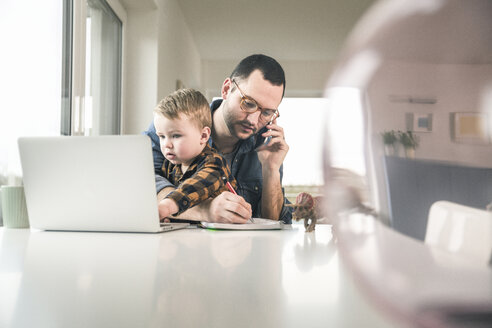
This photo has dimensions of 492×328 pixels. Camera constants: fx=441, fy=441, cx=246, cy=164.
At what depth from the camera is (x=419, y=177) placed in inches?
4.9

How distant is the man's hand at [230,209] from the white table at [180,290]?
0.54 m

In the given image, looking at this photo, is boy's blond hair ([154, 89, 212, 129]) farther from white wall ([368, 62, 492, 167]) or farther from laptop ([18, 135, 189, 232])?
white wall ([368, 62, 492, 167])

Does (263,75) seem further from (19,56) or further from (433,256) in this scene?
(433,256)

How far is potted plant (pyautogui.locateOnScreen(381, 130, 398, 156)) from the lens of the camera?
0.13 meters

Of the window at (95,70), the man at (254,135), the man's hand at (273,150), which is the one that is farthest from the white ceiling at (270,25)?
the man's hand at (273,150)

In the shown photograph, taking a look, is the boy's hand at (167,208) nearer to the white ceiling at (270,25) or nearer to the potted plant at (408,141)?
the potted plant at (408,141)

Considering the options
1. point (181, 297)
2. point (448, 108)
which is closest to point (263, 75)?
point (181, 297)

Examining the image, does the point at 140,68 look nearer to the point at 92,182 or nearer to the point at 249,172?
the point at 249,172

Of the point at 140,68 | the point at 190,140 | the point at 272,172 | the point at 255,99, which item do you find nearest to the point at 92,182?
the point at 190,140

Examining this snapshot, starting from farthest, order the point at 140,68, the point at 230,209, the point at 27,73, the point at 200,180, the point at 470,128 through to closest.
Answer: the point at 140,68, the point at 27,73, the point at 200,180, the point at 230,209, the point at 470,128

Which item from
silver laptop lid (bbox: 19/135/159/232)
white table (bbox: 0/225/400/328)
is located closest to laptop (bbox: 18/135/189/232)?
silver laptop lid (bbox: 19/135/159/232)

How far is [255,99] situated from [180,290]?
158cm

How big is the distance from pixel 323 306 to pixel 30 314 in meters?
0.16

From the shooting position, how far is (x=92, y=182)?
0.84 metres
